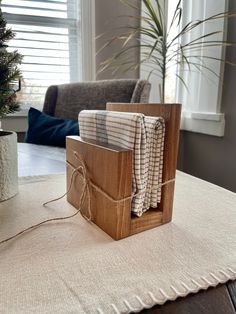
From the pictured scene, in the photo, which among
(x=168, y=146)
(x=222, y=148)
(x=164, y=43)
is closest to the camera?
(x=168, y=146)

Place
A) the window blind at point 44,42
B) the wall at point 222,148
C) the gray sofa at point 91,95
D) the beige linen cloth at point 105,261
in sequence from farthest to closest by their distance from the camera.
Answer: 1. the window blind at point 44,42
2. the wall at point 222,148
3. the gray sofa at point 91,95
4. the beige linen cloth at point 105,261

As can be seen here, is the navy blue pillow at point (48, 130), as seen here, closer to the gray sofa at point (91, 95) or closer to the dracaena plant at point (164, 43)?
the gray sofa at point (91, 95)

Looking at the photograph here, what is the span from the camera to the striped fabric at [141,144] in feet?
1.36

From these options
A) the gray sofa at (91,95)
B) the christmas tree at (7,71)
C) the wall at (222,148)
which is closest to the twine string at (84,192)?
the christmas tree at (7,71)

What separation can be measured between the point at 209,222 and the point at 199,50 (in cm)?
148

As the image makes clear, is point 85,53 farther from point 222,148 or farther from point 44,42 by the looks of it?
point 222,148

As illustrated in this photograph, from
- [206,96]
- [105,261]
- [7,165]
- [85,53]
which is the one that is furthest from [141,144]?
[85,53]

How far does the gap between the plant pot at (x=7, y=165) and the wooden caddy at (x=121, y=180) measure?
16 centimetres

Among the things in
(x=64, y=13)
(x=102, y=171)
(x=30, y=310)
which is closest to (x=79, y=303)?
(x=30, y=310)

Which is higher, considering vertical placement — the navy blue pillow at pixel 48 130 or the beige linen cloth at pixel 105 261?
the navy blue pillow at pixel 48 130

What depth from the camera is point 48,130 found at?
4.50 ft

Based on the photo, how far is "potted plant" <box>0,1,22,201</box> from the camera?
1.77ft

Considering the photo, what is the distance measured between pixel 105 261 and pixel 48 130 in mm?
1117

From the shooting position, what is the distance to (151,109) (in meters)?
0.46
